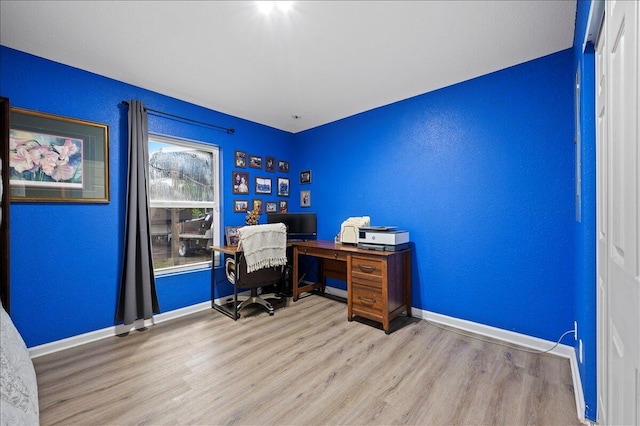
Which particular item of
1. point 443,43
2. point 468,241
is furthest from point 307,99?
point 468,241

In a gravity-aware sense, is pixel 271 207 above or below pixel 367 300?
above

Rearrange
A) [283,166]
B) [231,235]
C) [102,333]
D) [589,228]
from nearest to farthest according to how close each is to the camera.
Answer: [589,228], [102,333], [231,235], [283,166]

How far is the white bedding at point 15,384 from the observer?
1.03 meters

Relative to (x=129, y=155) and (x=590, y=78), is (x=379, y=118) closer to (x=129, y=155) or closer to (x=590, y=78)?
(x=590, y=78)

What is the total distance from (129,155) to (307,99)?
1.93 metres

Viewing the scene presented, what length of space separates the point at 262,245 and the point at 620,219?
2.65 m

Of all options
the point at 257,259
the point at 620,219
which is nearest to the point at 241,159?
the point at 257,259

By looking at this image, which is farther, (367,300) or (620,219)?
(367,300)

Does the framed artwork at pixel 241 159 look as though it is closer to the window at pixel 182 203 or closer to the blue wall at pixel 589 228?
the window at pixel 182 203

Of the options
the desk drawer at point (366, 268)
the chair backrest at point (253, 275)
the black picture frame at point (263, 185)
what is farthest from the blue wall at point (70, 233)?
the desk drawer at point (366, 268)

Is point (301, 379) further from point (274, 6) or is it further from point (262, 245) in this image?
point (274, 6)

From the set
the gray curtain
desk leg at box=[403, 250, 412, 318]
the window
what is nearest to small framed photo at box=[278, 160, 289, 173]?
the window

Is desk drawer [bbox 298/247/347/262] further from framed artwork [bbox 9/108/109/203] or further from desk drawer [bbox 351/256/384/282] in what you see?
framed artwork [bbox 9/108/109/203]

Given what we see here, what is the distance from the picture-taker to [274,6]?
66.7 inches
